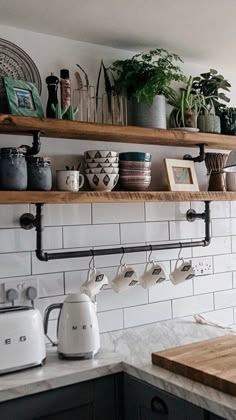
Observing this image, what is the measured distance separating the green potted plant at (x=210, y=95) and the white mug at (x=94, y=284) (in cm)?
87

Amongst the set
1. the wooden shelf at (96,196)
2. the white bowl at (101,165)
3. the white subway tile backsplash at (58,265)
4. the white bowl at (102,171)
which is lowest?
the white subway tile backsplash at (58,265)

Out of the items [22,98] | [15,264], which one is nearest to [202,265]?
[15,264]

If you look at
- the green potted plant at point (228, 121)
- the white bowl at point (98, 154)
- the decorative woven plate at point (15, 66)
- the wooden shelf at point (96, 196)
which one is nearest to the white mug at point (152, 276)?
the wooden shelf at point (96, 196)

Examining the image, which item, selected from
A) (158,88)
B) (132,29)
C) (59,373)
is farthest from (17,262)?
(132,29)

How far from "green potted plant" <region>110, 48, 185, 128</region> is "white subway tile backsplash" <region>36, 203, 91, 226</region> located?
0.46m

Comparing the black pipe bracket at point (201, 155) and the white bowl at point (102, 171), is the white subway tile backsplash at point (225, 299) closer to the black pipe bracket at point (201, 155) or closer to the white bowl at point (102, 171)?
the black pipe bracket at point (201, 155)

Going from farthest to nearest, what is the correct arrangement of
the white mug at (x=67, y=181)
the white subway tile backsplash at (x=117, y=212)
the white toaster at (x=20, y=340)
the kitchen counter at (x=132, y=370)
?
the white subway tile backsplash at (x=117, y=212), the white mug at (x=67, y=181), the white toaster at (x=20, y=340), the kitchen counter at (x=132, y=370)

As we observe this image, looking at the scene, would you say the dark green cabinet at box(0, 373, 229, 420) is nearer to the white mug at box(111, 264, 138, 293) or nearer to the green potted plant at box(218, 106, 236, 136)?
the white mug at box(111, 264, 138, 293)

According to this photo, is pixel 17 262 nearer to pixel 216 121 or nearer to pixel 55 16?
pixel 55 16

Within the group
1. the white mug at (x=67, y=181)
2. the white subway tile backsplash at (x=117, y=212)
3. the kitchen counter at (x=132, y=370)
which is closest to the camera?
the kitchen counter at (x=132, y=370)

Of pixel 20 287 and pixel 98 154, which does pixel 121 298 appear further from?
pixel 98 154

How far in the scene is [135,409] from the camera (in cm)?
156

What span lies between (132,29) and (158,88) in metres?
0.27

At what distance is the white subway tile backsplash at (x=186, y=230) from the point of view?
221cm
